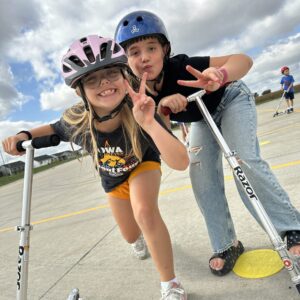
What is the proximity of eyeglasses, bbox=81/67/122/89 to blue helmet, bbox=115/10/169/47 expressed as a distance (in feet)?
1.19

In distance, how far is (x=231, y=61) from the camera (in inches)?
108

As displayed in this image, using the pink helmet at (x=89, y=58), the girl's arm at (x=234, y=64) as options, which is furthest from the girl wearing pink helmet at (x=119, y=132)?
the girl's arm at (x=234, y=64)

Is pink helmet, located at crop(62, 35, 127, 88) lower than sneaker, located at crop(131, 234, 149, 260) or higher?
higher

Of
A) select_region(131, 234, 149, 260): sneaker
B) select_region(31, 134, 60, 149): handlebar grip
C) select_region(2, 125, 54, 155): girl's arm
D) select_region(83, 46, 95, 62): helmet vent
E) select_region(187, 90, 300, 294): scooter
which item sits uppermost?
select_region(83, 46, 95, 62): helmet vent

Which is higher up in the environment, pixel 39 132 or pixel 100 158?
pixel 39 132

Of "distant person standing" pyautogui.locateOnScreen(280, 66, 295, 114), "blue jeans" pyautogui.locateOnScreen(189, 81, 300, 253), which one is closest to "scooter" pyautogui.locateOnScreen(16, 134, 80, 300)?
"blue jeans" pyautogui.locateOnScreen(189, 81, 300, 253)

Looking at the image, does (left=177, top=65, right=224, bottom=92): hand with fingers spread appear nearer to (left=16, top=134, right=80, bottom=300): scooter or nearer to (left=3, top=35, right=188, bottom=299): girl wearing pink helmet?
(left=3, top=35, right=188, bottom=299): girl wearing pink helmet

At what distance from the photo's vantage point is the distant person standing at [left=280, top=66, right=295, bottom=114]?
14952 mm

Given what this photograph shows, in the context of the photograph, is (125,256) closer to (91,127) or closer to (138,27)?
(91,127)

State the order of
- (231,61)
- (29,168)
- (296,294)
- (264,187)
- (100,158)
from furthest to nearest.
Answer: (100,158)
(231,61)
(264,187)
(29,168)
(296,294)

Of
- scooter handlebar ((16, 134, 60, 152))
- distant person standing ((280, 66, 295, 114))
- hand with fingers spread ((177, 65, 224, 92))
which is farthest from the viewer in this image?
distant person standing ((280, 66, 295, 114))

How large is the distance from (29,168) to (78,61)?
2.92 ft

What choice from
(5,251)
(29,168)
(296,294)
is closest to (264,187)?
(296,294)

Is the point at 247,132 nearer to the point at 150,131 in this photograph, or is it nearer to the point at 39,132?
the point at 150,131
